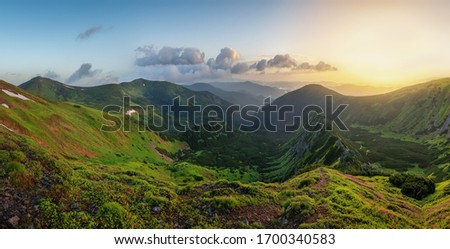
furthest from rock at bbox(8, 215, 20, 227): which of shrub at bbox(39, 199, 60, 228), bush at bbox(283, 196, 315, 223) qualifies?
bush at bbox(283, 196, 315, 223)

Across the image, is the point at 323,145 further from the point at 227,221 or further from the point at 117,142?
the point at 227,221

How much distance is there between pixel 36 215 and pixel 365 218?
2615cm

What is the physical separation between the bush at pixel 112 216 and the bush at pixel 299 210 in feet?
45.1

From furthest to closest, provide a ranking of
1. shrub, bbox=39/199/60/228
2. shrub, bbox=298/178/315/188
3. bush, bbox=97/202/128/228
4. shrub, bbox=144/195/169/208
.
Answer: shrub, bbox=298/178/315/188, shrub, bbox=144/195/169/208, bush, bbox=97/202/128/228, shrub, bbox=39/199/60/228

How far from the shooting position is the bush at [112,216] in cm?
2241

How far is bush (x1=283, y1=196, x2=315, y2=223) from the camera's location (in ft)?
89.3

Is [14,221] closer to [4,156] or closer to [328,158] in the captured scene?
[4,156]

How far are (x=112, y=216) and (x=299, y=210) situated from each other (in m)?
15.7

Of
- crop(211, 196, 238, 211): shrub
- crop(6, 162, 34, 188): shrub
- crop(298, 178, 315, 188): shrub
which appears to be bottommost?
crop(298, 178, 315, 188): shrub

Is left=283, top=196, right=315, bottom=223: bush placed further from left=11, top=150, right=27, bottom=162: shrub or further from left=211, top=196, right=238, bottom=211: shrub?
left=11, top=150, right=27, bottom=162: shrub

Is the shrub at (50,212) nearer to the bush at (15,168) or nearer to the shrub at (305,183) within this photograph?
the bush at (15,168)

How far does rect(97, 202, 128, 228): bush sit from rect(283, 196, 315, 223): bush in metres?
13.8

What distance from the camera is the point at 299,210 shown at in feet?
92.5
